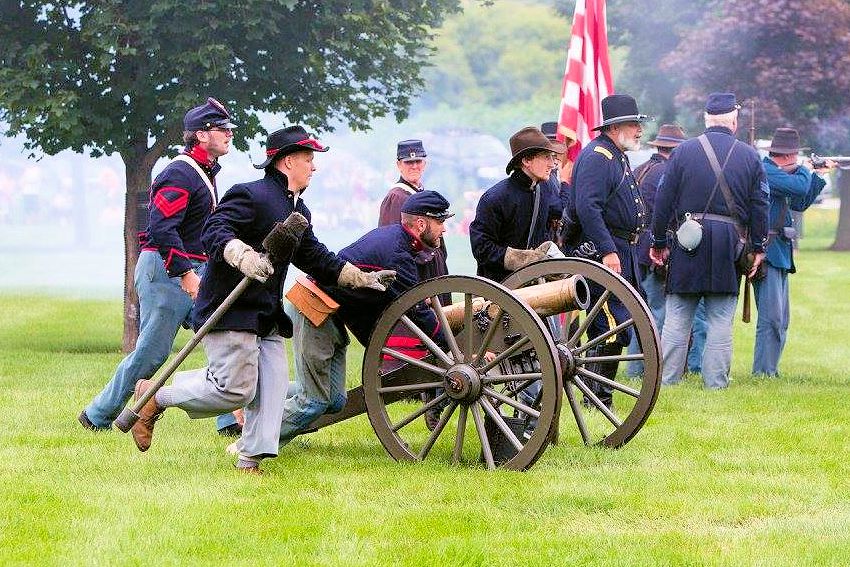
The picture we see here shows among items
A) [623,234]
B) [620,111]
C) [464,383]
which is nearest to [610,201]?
[623,234]

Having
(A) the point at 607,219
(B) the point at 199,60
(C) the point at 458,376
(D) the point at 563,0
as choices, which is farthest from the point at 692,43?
(C) the point at 458,376

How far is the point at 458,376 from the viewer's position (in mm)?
6328

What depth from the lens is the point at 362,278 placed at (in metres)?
6.22

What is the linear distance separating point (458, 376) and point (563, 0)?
34359 mm

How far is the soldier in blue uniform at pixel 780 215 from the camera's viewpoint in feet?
32.9

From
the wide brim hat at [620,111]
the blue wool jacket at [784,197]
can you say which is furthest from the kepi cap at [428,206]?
the blue wool jacket at [784,197]

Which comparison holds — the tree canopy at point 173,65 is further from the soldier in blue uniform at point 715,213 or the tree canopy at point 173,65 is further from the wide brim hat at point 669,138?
the soldier in blue uniform at point 715,213

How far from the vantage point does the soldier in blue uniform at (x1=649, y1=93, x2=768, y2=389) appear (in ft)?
30.2

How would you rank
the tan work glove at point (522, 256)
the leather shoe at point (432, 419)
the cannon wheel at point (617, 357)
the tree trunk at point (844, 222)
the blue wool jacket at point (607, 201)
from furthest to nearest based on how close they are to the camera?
1. the tree trunk at point (844, 222)
2. the blue wool jacket at point (607, 201)
3. the leather shoe at point (432, 419)
4. the tan work glove at point (522, 256)
5. the cannon wheel at point (617, 357)

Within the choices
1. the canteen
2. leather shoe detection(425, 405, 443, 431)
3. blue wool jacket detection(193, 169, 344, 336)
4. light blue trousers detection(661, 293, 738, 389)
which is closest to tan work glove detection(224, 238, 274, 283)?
blue wool jacket detection(193, 169, 344, 336)

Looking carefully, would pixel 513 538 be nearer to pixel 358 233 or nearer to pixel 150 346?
pixel 150 346

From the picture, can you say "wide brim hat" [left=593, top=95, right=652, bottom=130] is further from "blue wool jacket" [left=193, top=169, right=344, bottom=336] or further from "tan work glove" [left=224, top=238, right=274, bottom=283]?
"tan work glove" [left=224, top=238, right=274, bottom=283]

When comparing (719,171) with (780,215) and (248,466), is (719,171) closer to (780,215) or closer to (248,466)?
(780,215)

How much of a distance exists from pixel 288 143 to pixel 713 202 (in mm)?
3819
